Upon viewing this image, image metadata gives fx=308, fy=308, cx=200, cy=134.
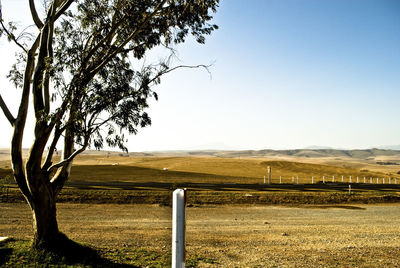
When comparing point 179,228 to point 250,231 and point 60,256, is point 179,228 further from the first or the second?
point 250,231

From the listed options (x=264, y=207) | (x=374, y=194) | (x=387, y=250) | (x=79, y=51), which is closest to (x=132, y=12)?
(x=79, y=51)

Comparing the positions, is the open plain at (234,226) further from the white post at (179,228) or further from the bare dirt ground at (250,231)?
the white post at (179,228)

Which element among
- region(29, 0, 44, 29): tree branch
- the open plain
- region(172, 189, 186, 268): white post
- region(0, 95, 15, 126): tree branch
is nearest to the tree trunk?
the open plain

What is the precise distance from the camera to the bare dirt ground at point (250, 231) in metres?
9.17

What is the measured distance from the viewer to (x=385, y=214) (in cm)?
1747

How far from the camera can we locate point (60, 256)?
26.0 ft

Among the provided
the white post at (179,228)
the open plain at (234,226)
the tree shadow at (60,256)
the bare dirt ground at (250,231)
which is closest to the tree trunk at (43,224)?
the tree shadow at (60,256)

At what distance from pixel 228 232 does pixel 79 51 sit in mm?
8630

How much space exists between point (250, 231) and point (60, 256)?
293 inches

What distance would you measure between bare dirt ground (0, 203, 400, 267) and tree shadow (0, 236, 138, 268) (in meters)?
1.76

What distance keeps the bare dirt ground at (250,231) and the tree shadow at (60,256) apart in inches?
69.1

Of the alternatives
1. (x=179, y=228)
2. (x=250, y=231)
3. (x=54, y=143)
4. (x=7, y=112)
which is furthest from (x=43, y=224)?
(x=250, y=231)

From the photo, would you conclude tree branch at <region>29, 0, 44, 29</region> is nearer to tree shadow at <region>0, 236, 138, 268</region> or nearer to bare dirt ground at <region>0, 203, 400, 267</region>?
tree shadow at <region>0, 236, 138, 268</region>

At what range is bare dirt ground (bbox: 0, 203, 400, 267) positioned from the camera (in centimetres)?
917
